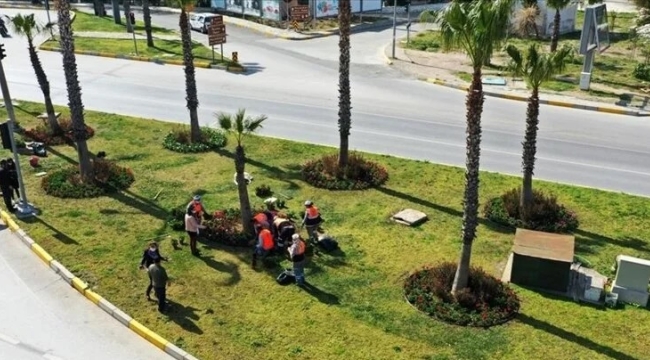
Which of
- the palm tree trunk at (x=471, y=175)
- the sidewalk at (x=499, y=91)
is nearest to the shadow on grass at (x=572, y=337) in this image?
the palm tree trunk at (x=471, y=175)

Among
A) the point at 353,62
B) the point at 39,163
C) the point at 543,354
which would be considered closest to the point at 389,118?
the point at 353,62

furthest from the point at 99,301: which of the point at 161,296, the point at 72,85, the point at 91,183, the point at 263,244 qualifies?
the point at 72,85

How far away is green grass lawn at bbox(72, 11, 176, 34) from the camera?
50125mm

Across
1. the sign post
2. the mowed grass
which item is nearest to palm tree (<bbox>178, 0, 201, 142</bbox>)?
the mowed grass

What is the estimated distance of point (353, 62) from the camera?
133ft

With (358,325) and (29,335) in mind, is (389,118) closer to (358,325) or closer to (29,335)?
(358,325)

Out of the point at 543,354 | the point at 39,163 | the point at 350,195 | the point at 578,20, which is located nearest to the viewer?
the point at 543,354

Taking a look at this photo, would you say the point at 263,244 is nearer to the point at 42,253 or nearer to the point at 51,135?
the point at 42,253

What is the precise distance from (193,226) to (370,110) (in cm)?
1506

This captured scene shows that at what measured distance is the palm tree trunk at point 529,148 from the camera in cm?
1877

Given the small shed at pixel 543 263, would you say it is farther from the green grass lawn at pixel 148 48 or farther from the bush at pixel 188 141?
the green grass lawn at pixel 148 48

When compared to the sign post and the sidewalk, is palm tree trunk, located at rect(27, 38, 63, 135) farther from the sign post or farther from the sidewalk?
the sidewalk

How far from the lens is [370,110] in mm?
30781

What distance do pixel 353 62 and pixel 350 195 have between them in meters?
20.5
